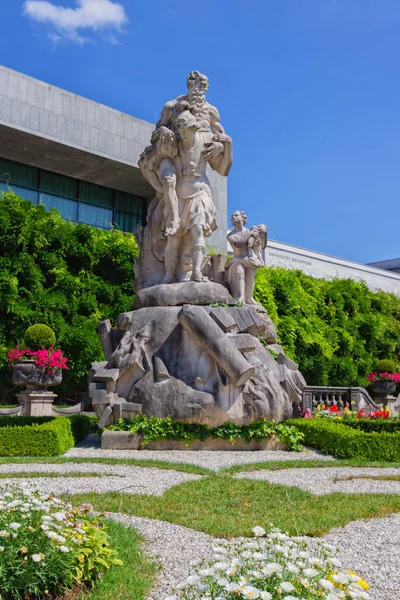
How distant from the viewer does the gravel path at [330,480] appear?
686 cm

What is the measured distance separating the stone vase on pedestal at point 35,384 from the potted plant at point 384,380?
40.8ft

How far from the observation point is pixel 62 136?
23859mm

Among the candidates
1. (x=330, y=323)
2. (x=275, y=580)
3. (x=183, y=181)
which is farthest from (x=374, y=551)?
(x=330, y=323)

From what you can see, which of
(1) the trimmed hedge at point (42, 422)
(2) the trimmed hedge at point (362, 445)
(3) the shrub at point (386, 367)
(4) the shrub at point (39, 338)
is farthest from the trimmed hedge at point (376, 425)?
(3) the shrub at point (386, 367)

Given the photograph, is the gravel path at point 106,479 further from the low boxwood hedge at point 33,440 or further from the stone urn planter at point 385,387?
the stone urn planter at point 385,387

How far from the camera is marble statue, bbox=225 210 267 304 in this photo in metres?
12.8

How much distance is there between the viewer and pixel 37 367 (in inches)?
573

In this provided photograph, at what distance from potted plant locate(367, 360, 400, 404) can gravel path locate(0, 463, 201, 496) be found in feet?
53.4

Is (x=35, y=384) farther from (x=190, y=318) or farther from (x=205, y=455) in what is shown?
(x=205, y=455)

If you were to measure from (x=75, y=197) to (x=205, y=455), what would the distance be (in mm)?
19631

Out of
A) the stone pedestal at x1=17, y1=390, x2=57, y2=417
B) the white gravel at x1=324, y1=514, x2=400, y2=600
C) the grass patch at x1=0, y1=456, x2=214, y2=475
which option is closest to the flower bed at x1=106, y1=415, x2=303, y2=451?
the grass patch at x1=0, y1=456, x2=214, y2=475

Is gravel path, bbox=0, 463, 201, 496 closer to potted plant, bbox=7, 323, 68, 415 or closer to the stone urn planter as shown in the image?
potted plant, bbox=7, 323, 68, 415

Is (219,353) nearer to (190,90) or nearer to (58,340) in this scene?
(190,90)

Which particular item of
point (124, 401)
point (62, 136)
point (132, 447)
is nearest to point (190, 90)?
point (124, 401)
